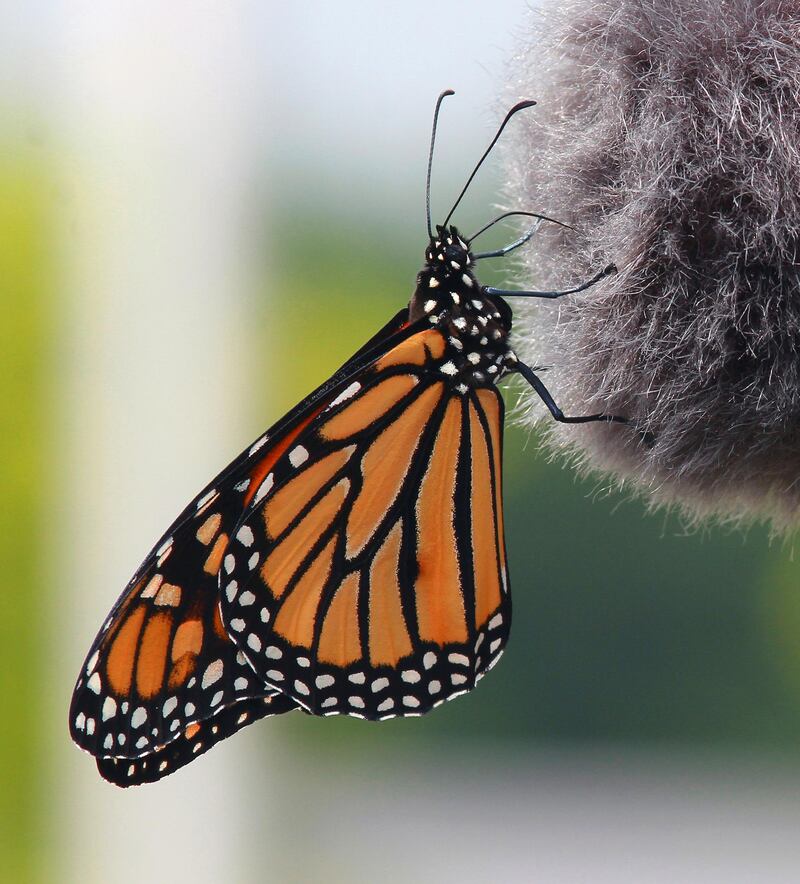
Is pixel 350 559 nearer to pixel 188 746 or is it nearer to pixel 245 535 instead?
pixel 245 535

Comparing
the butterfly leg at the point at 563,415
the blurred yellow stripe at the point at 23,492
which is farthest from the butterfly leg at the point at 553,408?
the blurred yellow stripe at the point at 23,492

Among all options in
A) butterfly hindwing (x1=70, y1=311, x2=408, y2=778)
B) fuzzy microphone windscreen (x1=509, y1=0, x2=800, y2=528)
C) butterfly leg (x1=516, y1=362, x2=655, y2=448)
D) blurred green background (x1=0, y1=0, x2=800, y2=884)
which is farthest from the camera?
blurred green background (x1=0, y1=0, x2=800, y2=884)

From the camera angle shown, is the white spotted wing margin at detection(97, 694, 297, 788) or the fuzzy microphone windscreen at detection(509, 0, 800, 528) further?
the white spotted wing margin at detection(97, 694, 297, 788)

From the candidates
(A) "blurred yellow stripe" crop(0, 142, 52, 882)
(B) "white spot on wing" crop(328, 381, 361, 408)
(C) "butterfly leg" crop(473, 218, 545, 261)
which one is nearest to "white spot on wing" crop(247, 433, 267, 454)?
(B) "white spot on wing" crop(328, 381, 361, 408)

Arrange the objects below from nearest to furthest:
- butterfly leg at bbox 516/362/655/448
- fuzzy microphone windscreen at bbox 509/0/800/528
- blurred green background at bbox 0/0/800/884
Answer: fuzzy microphone windscreen at bbox 509/0/800/528 < butterfly leg at bbox 516/362/655/448 < blurred green background at bbox 0/0/800/884

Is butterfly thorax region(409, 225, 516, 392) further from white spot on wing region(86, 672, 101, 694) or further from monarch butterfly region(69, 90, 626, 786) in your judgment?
white spot on wing region(86, 672, 101, 694)

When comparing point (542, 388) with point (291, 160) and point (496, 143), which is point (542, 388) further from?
point (291, 160)

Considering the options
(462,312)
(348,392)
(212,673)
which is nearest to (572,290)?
(462,312)

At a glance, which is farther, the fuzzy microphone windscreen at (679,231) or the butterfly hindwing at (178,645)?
the butterfly hindwing at (178,645)

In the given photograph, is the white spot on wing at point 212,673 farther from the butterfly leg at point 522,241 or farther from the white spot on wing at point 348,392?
the butterfly leg at point 522,241
